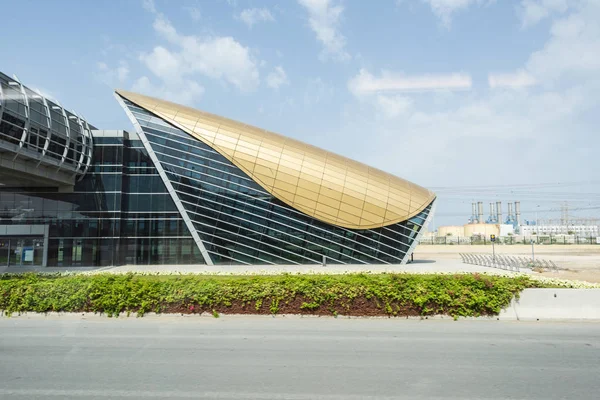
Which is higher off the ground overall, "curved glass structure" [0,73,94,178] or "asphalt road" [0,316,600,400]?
"curved glass structure" [0,73,94,178]

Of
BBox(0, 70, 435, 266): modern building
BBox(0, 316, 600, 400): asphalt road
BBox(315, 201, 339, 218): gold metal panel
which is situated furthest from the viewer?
BBox(0, 70, 435, 266): modern building

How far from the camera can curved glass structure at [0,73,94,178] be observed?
2100 cm

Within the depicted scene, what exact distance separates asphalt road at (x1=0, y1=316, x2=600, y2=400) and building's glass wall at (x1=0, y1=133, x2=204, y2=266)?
1810 cm

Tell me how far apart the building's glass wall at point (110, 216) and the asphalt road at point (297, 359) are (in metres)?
18.1

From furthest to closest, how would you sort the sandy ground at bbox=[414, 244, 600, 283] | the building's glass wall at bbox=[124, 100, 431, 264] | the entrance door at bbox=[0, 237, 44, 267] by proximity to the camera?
1. the entrance door at bbox=[0, 237, 44, 267]
2. the building's glass wall at bbox=[124, 100, 431, 264]
3. the sandy ground at bbox=[414, 244, 600, 283]

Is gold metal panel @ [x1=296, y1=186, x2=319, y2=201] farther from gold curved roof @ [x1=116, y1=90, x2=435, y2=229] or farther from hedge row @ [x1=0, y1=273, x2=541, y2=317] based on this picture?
hedge row @ [x1=0, y1=273, x2=541, y2=317]

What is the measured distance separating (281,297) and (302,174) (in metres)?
16.2

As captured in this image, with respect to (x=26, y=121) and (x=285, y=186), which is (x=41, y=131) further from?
(x=285, y=186)

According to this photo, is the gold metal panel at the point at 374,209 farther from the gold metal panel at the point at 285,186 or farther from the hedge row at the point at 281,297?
the hedge row at the point at 281,297

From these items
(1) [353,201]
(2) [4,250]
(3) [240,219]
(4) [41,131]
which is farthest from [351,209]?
(2) [4,250]

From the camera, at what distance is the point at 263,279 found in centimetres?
1281

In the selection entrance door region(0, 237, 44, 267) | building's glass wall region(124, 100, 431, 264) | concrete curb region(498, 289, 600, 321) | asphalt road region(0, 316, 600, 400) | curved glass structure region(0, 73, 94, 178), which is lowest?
asphalt road region(0, 316, 600, 400)

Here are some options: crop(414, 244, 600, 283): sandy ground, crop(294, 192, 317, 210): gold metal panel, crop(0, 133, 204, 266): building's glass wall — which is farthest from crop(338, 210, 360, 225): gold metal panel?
crop(414, 244, 600, 283): sandy ground

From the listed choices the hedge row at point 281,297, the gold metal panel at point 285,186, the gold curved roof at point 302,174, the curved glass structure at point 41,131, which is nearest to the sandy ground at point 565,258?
the gold curved roof at point 302,174
